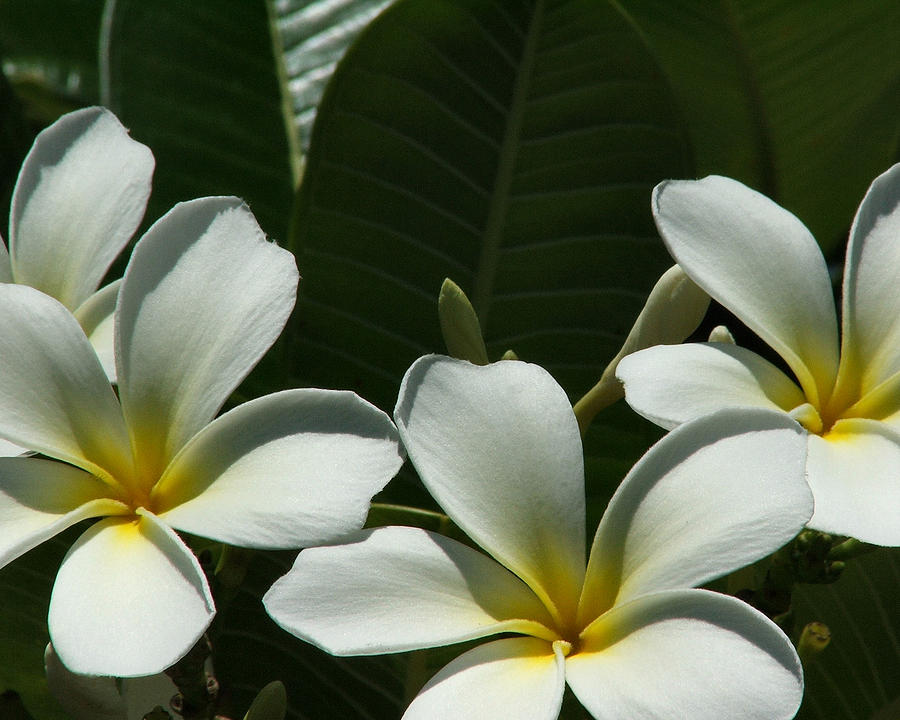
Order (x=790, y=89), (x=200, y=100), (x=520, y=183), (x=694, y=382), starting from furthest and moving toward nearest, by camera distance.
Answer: (x=200, y=100)
(x=790, y=89)
(x=520, y=183)
(x=694, y=382)

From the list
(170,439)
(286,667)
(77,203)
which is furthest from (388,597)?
(77,203)

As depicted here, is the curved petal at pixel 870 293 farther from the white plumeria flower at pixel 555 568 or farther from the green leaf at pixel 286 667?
the green leaf at pixel 286 667

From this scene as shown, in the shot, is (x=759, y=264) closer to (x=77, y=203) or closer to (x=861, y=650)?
(x=861, y=650)

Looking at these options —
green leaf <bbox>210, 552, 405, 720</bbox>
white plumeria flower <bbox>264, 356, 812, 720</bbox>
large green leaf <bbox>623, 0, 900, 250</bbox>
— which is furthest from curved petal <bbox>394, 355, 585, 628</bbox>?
large green leaf <bbox>623, 0, 900, 250</bbox>

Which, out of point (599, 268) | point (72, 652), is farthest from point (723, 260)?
point (72, 652)

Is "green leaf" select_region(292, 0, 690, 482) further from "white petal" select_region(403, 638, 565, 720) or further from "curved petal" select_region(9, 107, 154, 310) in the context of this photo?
"white petal" select_region(403, 638, 565, 720)

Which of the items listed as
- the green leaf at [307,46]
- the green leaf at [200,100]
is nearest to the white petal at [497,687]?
the green leaf at [200,100]

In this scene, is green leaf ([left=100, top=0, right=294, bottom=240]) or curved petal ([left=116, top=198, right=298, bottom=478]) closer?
curved petal ([left=116, top=198, right=298, bottom=478])
